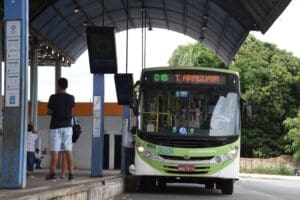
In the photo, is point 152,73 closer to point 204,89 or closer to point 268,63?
point 204,89

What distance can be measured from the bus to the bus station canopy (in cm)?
500

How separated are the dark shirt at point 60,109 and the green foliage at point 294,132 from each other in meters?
41.6

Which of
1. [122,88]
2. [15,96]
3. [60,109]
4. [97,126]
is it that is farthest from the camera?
[122,88]

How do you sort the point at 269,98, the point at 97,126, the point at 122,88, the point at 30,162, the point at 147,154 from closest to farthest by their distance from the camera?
the point at 147,154, the point at 97,126, the point at 30,162, the point at 122,88, the point at 269,98

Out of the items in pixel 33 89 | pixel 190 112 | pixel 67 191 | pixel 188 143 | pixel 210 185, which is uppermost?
pixel 33 89

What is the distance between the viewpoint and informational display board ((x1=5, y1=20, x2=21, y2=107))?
10.3 meters

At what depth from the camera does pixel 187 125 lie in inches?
686

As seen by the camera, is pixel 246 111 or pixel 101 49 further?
pixel 246 111

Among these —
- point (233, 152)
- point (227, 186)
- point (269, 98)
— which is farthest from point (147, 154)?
point (269, 98)

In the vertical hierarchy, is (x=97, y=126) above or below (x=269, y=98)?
below

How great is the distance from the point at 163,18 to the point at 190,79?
16489 mm

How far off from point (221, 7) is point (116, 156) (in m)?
16.8

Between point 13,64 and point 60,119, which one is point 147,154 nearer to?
point 60,119

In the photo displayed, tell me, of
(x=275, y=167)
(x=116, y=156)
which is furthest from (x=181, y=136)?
(x=275, y=167)
